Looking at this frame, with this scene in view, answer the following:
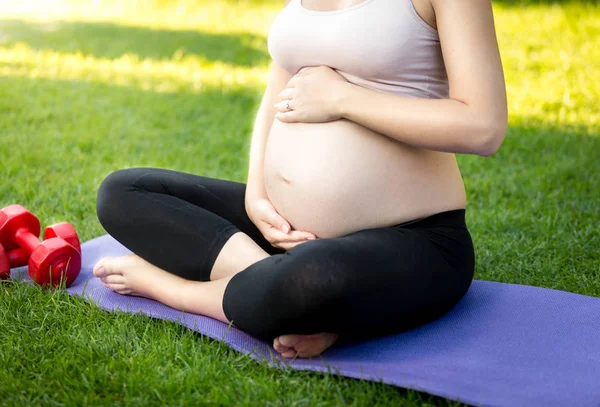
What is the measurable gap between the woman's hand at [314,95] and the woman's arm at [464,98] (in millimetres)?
162

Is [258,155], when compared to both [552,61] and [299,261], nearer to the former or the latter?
[299,261]

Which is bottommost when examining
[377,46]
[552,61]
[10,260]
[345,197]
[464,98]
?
[10,260]

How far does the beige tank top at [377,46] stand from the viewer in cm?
170

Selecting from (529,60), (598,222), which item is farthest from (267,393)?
(529,60)

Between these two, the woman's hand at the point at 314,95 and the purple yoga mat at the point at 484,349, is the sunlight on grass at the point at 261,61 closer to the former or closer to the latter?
the purple yoga mat at the point at 484,349

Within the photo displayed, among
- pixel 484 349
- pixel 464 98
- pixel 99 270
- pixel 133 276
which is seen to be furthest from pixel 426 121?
pixel 99 270

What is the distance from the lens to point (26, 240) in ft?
7.27

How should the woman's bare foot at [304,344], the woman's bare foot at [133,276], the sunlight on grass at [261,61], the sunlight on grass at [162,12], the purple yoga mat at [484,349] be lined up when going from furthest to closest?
the sunlight on grass at [162,12] → the sunlight on grass at [261,61] → the woman's bare foot at [133,276] → the woman's bare foot at [304,344] → the purple yoga mat at [484,349]

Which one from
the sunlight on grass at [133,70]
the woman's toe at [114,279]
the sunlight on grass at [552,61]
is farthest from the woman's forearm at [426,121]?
the sunlight on grass at [133,70]

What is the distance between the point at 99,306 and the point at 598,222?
79.3 inches

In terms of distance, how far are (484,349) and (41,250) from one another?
1.33 meters

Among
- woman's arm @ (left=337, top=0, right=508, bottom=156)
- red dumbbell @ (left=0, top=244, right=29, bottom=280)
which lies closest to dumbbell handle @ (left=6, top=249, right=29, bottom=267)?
red dumbbell @ (left=0, top=244, right=29, bottom=280)

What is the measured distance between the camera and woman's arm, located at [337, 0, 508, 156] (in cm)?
160

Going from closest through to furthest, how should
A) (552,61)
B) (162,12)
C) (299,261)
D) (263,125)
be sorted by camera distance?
(299,261), (263,125), (552,61), (162,12)
